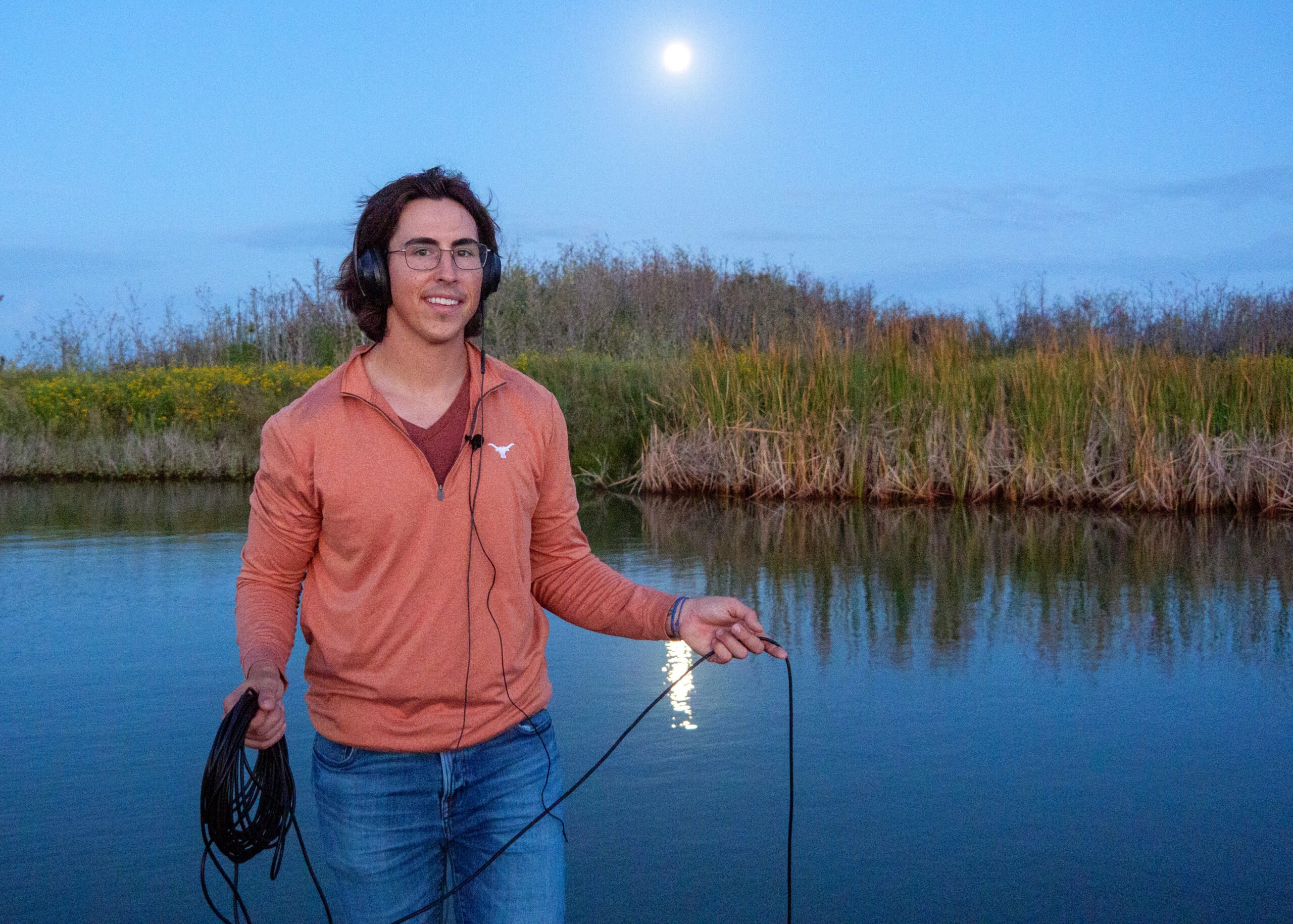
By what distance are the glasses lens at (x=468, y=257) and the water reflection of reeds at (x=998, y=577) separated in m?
4.22

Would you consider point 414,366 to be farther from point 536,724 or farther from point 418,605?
point 536,724

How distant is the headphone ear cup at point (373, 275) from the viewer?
232 centimetres

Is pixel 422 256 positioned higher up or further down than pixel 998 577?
higher up

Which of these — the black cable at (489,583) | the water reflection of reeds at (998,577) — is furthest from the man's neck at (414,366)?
the water reflection of reeds at (998,577)

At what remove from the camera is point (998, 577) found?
830 cm

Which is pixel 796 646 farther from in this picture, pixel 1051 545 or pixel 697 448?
pixel 697 448

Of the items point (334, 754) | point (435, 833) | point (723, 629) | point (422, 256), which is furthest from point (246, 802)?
point (422, 256)

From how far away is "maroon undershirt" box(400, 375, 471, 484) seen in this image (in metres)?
2.24

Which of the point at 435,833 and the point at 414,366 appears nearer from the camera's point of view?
the point at 435,833

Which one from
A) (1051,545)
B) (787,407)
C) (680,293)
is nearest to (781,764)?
(1051,545)

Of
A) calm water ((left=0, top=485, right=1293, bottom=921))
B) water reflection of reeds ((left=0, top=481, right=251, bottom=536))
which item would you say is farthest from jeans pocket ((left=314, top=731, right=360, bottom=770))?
water reflection of reeds ((left=0, top=481, right=251, bottom=536))

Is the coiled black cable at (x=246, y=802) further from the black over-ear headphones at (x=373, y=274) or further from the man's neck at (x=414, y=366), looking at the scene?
the black over-ear headphones at (x=373, y=274)

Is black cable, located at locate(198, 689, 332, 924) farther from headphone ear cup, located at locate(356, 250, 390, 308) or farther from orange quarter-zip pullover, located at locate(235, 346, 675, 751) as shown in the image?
headphone ear cup, located at locate(356, 250, 390, 308)

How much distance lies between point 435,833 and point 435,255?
1.05 metres
